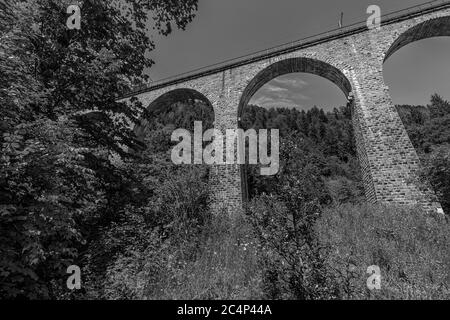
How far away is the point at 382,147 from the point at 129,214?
855cm

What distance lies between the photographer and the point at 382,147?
338 inches

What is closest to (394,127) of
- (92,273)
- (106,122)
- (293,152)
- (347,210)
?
(347,210)

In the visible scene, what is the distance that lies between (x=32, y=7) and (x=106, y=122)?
2.20m

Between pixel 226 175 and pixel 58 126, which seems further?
pixel 226 175

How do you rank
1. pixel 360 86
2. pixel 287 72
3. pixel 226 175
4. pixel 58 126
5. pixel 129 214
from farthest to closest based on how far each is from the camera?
pixel 287 72 → pixel 226 175 → pixel 360 86 → pixel 129 214 → pixel 58 126

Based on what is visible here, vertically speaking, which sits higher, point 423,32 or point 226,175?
point 423,32

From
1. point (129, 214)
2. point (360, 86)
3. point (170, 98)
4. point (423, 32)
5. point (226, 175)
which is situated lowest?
point (129, 214)

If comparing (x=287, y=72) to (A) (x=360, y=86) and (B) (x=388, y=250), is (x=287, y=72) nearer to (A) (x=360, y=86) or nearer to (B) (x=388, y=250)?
(A) (x=360, y=86)

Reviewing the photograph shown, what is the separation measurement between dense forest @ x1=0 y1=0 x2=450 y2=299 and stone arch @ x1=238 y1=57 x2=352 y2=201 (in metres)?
4.46

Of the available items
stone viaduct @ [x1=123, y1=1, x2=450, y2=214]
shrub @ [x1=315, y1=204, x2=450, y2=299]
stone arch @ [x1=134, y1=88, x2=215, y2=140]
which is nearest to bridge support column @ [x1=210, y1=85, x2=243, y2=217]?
stone viaduct @ [x1=123, y1=1, x2=450, y2=214]

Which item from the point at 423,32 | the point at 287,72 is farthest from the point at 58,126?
the point at 423,32

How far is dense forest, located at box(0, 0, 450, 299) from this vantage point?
293cm

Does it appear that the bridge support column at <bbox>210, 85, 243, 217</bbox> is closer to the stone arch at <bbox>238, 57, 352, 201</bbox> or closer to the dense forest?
the stone arch at <bbox>238, 57, 352, 201</bbox>

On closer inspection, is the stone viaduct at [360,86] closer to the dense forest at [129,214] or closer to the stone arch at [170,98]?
the stone arch at [170,98]
